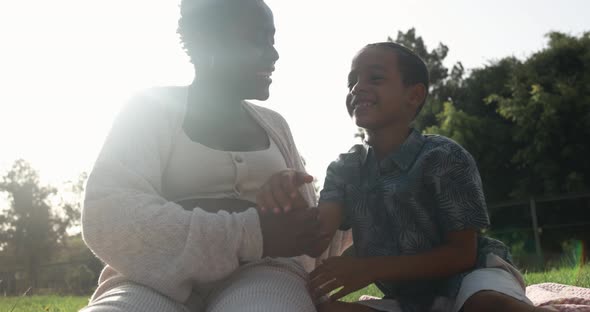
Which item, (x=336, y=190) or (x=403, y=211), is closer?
(x=403, y=211)

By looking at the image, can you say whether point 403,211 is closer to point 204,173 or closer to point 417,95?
point 417,95

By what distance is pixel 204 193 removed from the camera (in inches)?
95.3

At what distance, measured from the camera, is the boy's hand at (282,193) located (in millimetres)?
2131

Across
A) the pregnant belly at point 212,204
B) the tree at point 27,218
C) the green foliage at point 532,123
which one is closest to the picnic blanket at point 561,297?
the pregnant belly at point 212,204

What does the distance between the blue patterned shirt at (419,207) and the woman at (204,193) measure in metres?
0.34

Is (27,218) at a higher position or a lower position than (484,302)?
lower

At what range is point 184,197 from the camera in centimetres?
242

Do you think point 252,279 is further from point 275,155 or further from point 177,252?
point 275,155

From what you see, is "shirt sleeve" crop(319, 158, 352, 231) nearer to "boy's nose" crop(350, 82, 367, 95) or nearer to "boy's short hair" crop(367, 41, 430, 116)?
"boy's nose" crop(350, 82, 367, 95)

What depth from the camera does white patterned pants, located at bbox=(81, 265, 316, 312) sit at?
1927 millimetres

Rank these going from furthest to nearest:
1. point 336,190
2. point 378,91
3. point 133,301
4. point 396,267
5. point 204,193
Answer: point 336,190, point 378,91, point 204,193, point 396,267, point 133,301

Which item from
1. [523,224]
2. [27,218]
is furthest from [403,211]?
[27,218]

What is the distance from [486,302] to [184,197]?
1.24 meters

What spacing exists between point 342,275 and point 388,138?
764mm
